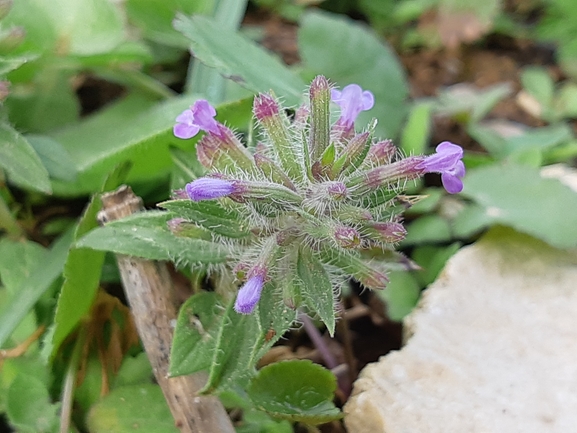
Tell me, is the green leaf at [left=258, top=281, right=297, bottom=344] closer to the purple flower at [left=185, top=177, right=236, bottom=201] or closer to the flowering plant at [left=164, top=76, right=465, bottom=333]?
the flowering plant at [left=164, top=76, right=465, bottom=333]

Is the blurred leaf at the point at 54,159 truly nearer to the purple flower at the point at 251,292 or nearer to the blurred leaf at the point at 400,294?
the purple flower at the point at 251,292

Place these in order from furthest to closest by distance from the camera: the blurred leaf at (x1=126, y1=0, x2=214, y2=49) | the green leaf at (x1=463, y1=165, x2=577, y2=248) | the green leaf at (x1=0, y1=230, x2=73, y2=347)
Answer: the blurred leaf at (x1=126, y1=0, x2=214, y2=49)
the green leaf at (x1=463, y1=165, x2=577, y2=248)
the green leaf at (x1=0, y1=230, x2=73, y2=347)

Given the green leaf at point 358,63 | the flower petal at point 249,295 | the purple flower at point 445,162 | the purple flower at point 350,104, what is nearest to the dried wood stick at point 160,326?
the flower petal at point 249,295

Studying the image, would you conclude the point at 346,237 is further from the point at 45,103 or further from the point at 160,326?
the point at 45,103

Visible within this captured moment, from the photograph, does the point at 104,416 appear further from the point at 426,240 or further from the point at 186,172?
the point at 426,240

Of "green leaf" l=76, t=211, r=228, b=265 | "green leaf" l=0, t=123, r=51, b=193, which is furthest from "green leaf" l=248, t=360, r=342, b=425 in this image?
"green leaf" l=0, t=123, r=51, b=193

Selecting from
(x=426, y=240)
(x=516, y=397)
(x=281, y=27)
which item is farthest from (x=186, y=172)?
(x=281, y=27)
